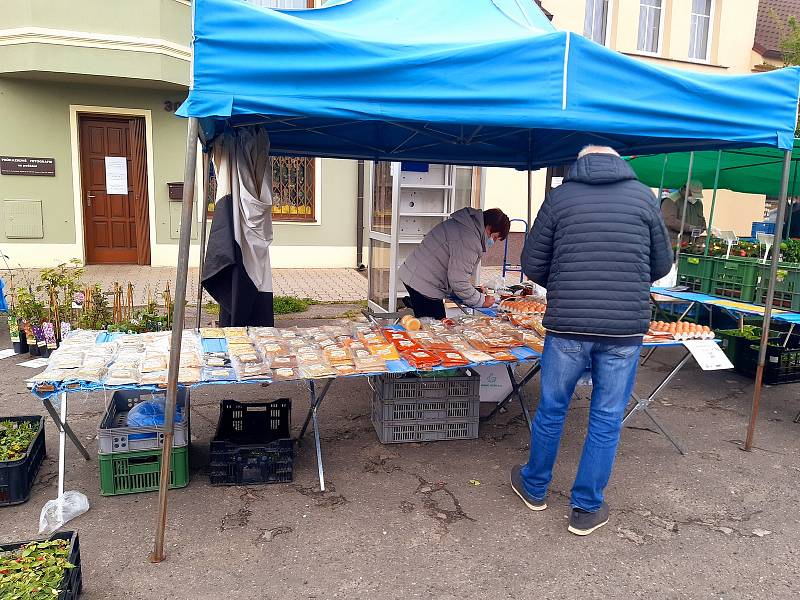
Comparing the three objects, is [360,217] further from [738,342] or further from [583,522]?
[583,522]

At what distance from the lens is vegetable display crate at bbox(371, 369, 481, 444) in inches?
162

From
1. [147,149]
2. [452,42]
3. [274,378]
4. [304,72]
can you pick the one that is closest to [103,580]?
[274,378]

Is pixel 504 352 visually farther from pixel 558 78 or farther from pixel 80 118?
pixel 80 118

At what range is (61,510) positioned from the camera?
3141 millimetres

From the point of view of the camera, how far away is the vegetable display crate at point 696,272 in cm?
623

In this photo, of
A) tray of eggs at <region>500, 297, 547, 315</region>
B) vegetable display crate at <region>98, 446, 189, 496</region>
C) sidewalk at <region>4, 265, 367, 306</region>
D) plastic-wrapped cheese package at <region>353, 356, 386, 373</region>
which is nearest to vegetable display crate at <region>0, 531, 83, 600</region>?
vegetable display crate at <region>98, 446, 189, 496</region>

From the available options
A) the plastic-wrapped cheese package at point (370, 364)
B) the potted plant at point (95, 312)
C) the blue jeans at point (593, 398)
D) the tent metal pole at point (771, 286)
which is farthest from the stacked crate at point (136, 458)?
the tent metal pole at point (771, 286)

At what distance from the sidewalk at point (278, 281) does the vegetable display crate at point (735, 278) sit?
501 centimetres

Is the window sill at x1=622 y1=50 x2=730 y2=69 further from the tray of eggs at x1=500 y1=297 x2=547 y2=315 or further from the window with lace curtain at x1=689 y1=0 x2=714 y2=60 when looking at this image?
the tray of eggs at x1=500 y1=297 x2=547 y2=315

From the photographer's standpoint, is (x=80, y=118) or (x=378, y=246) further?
(x=80, y=118)

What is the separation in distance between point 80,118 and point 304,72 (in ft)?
30.4

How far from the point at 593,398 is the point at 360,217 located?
9.20 m

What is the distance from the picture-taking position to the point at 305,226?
38.2ft

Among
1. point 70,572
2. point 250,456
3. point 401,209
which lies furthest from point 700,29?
point 70,572
